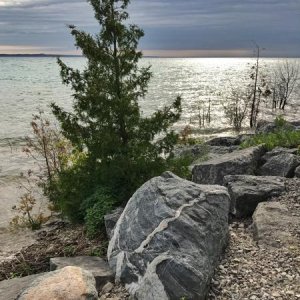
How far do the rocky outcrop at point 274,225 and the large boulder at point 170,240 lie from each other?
69 cm

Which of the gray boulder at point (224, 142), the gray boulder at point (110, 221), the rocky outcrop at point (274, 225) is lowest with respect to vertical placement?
the gray boulder at point (224, 142)

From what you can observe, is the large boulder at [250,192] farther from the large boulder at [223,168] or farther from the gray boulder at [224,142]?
the gray boulder at [224,142]

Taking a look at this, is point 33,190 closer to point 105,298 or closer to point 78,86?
point 78,86

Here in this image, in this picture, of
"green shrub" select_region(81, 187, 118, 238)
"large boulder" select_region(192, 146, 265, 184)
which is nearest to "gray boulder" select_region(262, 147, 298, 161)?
"large boulder" select_region(192, 146, 265, 184)

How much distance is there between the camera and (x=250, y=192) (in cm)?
860

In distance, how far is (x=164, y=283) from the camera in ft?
18.1

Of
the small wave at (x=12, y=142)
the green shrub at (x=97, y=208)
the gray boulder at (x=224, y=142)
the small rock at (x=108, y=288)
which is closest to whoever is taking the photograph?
the small rock at (x=108, y=288)

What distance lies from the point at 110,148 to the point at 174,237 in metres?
3.82

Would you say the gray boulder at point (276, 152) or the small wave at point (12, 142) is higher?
the gray boulder at point (276, 152)

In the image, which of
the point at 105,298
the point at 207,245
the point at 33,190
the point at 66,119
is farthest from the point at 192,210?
the point at 33,190

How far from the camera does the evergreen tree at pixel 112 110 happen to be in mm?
9375


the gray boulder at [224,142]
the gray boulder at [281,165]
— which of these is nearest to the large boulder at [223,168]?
the gray boulder at [281,165]

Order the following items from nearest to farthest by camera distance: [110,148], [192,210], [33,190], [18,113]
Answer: [192,210], [110,148], [33,190], [18,113]

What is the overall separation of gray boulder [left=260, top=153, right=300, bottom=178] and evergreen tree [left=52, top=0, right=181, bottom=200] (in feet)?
9.41
